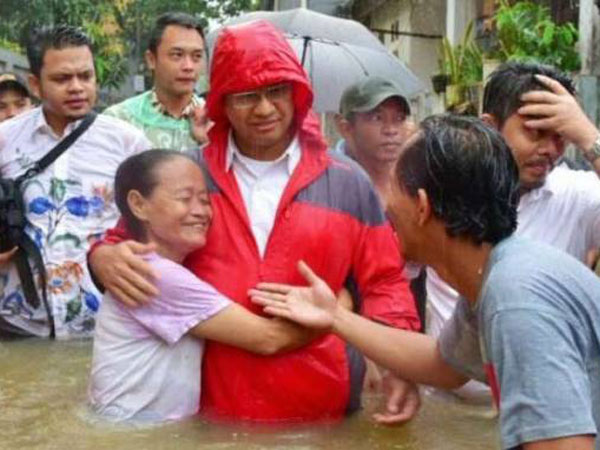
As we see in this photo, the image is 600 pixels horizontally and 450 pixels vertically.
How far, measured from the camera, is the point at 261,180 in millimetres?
3779

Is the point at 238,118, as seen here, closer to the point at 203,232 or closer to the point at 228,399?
the point at 203,232

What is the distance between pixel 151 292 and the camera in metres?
3.62

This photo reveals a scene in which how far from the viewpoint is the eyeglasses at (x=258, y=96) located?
365 cm

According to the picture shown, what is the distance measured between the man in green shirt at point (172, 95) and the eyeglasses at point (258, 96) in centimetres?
181

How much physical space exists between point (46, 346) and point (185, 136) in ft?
4.33

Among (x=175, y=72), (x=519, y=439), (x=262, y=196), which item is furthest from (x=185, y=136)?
(x=519, y=439)

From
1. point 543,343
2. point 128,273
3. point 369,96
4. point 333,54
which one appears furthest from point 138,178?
point 333,54

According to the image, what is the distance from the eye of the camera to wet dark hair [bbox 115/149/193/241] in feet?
12.4

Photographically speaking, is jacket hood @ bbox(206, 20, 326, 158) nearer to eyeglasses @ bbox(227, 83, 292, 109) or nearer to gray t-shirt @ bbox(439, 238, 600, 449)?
eyeglasses @ bbox(227, 83, 292, 109)

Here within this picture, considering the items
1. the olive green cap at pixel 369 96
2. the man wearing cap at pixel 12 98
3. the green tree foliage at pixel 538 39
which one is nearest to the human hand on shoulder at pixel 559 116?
the olive green cap at pixel 369 96

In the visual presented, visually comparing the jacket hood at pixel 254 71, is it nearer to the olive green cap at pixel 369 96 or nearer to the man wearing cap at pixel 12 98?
the olive green cap at pixel 369 96

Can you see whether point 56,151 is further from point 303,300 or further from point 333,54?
point 333,54

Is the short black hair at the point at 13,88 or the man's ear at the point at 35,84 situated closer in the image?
the man's ear at the point at 35,84

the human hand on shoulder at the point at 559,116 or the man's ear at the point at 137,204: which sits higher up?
the human hand on shoulder at the point at 559,116
